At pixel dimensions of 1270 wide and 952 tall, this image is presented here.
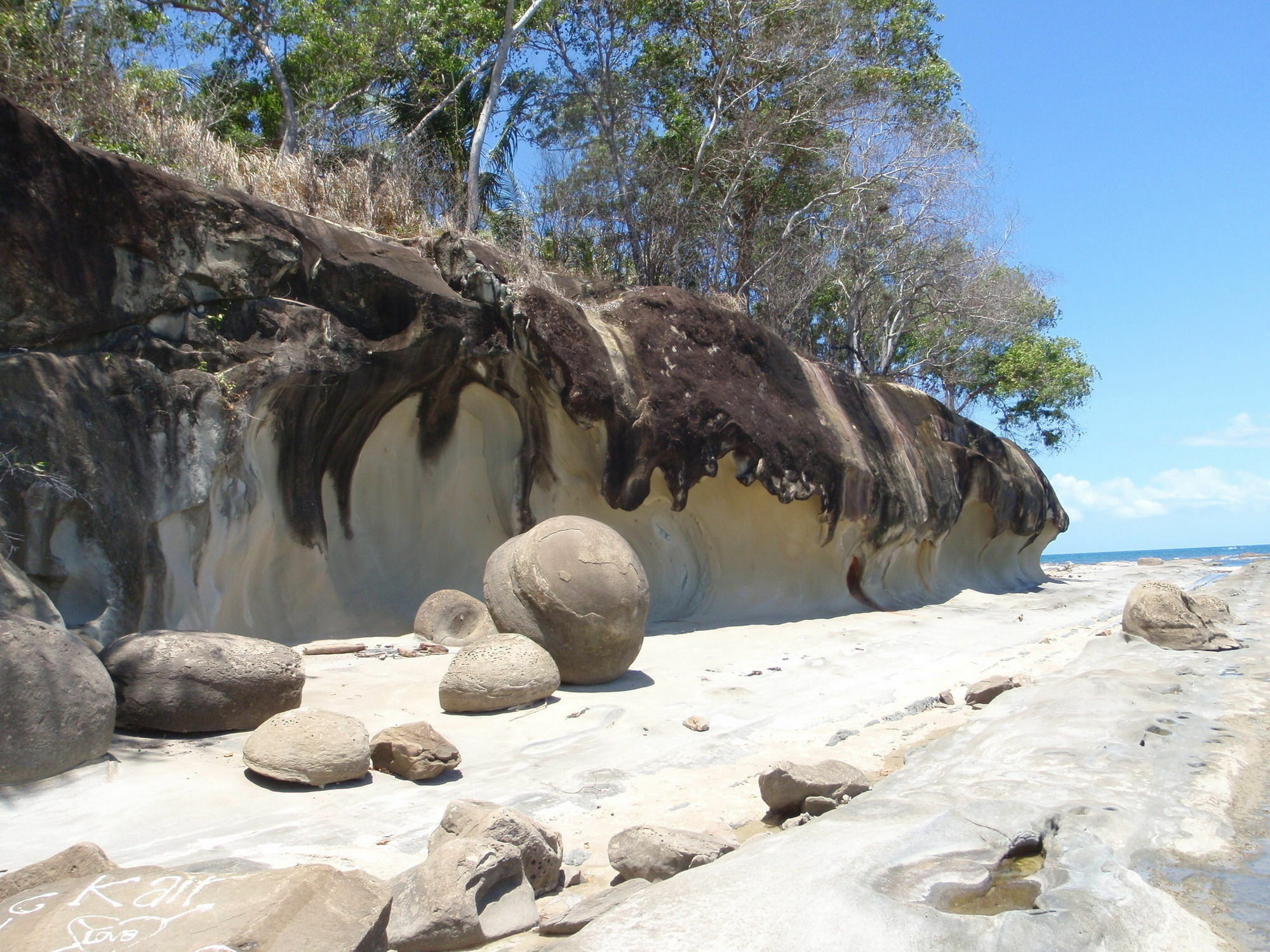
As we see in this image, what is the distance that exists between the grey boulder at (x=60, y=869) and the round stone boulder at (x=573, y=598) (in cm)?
408

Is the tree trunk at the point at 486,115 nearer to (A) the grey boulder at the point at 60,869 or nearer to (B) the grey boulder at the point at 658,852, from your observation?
(B) the grey boulder at the point at 658,852

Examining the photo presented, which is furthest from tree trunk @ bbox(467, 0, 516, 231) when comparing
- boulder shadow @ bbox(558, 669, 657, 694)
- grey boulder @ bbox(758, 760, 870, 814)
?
grey boulder @ bbox(758, 760, 870, 814)

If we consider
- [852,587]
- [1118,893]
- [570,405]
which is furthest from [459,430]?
[1118,893]

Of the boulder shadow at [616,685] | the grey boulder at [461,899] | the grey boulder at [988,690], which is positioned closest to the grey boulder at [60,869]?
the grey boulder at [461,899]

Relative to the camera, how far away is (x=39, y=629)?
188 inches

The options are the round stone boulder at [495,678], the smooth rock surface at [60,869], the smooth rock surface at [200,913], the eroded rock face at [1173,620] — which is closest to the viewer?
the smooth rock surface at [200,913]

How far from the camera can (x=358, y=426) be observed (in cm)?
922

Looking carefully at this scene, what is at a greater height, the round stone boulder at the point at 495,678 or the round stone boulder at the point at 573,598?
the round stone boulder at the point at 573,598

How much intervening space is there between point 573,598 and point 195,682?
8.68 feet

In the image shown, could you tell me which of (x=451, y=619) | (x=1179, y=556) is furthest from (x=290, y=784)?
(x=1179, y=556)

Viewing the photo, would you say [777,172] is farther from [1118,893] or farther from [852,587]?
[1118,893]

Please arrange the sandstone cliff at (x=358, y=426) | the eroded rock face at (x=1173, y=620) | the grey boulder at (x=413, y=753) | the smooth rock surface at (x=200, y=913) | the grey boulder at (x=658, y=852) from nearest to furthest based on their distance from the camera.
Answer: the smooth rock surface at (x=200, y=913), the grey boulder at (x=658, y=852), the grey boulder at (x=413, y=753), the sandstone cliff at (x=358, y=426), the eroded rock face at (x=1173, y=620)

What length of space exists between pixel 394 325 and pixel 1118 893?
7.58 meters

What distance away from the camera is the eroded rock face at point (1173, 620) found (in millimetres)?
9461
